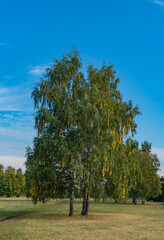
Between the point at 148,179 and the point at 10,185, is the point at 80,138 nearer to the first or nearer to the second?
the point at 148,179

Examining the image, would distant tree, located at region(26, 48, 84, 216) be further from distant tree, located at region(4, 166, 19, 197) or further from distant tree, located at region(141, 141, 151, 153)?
distant tree, located at region(4, 166, 19, 197)

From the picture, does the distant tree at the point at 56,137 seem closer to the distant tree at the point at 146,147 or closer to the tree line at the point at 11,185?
the distant tree at the point at 146,147

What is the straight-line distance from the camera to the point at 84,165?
2381 cm

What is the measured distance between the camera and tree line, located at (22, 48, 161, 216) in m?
23.3

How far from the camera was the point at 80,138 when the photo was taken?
24.1 m

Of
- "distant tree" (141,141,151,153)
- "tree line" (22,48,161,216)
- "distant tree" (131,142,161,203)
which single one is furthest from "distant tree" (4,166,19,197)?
"tree line" (22,48,161,216)

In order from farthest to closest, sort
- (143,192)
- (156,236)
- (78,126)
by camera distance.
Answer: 1. (143,192)
2. (78,126)
3. (156,236)

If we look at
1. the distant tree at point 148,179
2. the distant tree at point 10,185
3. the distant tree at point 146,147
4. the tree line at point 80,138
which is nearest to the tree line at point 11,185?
the distant tree at point 10,185

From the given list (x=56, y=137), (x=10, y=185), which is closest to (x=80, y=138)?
(x=56, y=137)

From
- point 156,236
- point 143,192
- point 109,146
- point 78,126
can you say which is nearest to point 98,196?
point 109,146

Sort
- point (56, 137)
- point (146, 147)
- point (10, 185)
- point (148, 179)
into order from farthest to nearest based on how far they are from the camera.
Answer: point (10, 185) < point (146, 147) < point (148, 179) < point (56, 137)

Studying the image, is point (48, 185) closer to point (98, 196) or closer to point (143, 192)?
point (98, 196)

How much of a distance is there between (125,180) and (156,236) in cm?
979

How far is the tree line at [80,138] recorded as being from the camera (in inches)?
917
